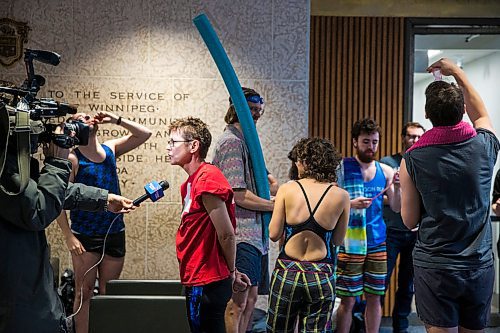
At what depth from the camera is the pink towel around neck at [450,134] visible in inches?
122

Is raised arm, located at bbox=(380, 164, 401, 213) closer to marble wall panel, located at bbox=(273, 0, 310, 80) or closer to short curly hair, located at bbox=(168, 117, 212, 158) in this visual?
marble wall panel, located at bbox=(273, 0, 310, 80)

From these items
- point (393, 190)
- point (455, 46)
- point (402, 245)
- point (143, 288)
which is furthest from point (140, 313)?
point (455, 46)

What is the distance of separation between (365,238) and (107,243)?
161cm

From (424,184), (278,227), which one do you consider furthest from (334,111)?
(424,184)

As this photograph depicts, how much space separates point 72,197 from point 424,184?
1428 mm

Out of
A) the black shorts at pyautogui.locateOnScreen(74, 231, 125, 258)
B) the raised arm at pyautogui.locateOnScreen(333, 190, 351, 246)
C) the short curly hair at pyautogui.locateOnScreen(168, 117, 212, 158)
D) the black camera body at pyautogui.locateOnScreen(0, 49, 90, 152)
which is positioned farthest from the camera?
the black shorts at pyautogui.locateOnScreen(74, 231, 125, 258)

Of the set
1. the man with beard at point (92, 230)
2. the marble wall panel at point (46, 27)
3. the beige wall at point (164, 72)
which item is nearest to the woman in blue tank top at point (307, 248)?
the man with beard at point (92, 230)

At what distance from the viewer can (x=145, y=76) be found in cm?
557

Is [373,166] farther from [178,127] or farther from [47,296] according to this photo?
[47,296]

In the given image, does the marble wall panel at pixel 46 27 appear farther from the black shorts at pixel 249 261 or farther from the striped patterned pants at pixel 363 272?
the striped patterned pants at pixel 363 272

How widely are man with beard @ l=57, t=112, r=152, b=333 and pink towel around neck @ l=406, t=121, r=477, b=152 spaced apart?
1.93 meters

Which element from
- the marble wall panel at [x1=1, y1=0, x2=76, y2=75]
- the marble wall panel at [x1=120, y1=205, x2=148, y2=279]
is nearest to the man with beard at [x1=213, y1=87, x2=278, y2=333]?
the marble wall panel at [x1=120, y1=205, x2=148, y2=279]

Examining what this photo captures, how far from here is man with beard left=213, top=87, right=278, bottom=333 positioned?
4.12 metres

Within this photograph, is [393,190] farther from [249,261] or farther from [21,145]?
[21,145]
